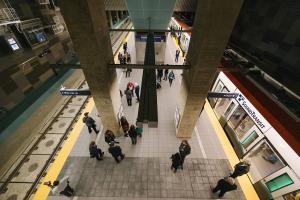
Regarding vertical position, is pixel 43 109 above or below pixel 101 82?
above

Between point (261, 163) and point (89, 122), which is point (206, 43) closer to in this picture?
point (89, 122)

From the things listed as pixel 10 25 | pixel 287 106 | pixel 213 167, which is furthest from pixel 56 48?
pixel 287 106

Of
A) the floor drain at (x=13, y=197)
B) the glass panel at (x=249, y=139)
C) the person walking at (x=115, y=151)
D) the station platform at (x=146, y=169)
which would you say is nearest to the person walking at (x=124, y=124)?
the station platform at (x=146, y=169)

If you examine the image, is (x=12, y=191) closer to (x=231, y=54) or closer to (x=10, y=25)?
(x=10, y=25)

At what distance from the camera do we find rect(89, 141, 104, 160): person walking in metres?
5.55

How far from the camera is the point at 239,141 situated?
281 inches

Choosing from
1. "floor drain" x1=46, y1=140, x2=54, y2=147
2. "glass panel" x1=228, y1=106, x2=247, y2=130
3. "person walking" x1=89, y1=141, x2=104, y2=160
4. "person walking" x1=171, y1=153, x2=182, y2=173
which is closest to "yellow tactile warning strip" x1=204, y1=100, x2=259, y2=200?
"glass panel" x1=228, y1=106, x2=247, y2=130

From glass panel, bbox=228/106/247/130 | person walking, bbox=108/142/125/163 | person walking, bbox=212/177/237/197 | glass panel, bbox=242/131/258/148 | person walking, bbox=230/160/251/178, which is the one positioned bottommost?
person walking, bbox=212/177/237/197

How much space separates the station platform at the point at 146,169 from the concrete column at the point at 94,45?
6.95 feet

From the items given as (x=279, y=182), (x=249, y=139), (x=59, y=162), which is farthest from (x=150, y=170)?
(x=249, y=139)

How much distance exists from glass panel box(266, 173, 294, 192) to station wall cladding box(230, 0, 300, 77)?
357 centimetres

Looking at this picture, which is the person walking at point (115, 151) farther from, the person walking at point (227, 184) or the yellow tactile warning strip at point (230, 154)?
the yellow tactile warning strip at point (230, 154)

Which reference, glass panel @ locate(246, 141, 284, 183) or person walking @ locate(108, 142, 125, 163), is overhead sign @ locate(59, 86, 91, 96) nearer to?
person walking @ locate(108, 142, 125, 163)

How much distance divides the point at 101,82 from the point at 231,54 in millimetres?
8544
